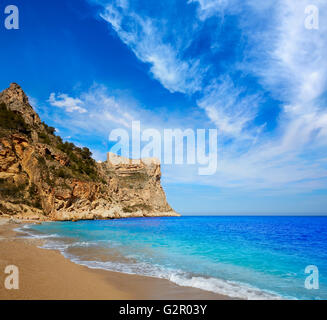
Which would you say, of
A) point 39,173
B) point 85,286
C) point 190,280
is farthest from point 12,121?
point 190,280

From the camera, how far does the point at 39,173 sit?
4497 centimetres

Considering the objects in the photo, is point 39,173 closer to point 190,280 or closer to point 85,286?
point 85,286

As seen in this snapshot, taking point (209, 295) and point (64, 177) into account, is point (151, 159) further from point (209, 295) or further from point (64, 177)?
point (209, 295)

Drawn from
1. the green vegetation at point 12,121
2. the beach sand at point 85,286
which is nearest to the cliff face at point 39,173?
the green vegetation at point 12,121

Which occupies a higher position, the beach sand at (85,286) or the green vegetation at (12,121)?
the green vegetation at (12,121)

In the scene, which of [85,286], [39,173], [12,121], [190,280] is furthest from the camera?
[12,121]

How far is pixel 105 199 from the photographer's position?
63281mm

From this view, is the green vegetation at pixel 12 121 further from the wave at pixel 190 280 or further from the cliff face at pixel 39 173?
the wave at pixel 190 280

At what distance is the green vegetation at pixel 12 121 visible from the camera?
4588 cm

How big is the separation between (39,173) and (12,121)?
14.6m

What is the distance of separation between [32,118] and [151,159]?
66.6 m

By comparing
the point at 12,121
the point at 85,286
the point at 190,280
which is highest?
the point at 12,121

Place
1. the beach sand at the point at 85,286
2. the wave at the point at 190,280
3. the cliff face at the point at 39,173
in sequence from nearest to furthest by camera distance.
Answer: the beach sand at the point at 85,286
the wave at the point at 190,280
the cliff face at the point at 39,173

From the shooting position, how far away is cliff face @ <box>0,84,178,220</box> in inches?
1608
